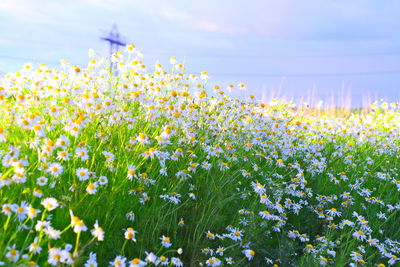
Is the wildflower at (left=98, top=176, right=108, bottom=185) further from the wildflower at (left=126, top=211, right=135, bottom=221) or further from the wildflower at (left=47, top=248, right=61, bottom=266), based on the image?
the wildflower at (left=47, top=248, right=61, bottom=266)

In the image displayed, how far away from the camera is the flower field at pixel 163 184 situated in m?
2.75

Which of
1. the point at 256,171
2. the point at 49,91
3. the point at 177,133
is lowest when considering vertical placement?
the point at 256,171

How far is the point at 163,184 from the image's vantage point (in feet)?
12.2

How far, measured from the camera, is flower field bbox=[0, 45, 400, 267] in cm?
275

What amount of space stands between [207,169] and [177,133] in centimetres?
55

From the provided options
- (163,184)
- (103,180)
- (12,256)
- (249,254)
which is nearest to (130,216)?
(103,180)

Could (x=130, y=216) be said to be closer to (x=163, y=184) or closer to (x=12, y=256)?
(x=163, y=184)

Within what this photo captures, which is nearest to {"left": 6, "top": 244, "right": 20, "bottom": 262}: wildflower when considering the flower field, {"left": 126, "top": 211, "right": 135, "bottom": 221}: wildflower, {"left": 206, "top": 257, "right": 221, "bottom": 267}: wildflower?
the flower field

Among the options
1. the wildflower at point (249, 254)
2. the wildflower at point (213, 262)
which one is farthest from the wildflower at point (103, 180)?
the wildflower at point (249, 254)

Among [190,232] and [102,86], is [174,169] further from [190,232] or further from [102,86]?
[102,86]

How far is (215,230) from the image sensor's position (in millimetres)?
3611

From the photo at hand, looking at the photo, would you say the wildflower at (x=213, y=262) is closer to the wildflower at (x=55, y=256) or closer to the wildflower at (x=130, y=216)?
the wildflower at (x=130, y=216)

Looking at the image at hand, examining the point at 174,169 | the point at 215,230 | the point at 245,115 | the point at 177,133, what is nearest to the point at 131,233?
the point at 215,230

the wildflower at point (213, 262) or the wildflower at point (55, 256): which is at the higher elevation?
the wildflower at point (55, 256)
